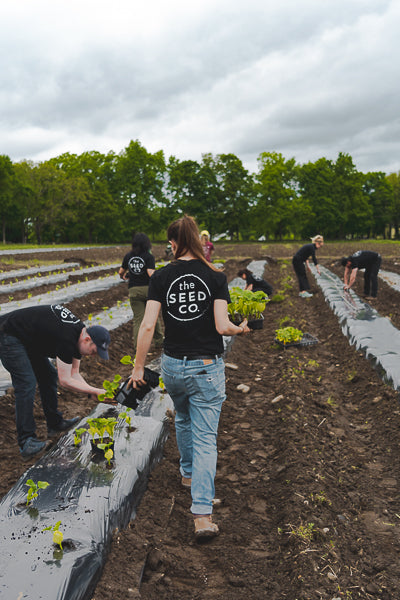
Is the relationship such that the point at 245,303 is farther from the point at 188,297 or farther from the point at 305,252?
the point at 188,297

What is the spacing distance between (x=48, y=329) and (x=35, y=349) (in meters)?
0.32

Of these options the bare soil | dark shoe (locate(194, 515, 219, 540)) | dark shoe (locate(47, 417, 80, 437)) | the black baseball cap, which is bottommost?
the bare soil

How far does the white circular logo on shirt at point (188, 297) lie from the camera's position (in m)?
2.56

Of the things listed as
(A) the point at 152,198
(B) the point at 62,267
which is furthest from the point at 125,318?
(A) the point at 152,198

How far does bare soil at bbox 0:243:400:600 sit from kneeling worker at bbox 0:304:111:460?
1.10 ft

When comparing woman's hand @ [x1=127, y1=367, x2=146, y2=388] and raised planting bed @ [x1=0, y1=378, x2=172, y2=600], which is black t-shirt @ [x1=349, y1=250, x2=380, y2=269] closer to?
raised planting bed @ [x1=0, y1=378, x2=172, y2=600]

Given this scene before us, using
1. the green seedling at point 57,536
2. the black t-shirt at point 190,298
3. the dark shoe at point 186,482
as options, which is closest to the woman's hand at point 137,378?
the black t-shirt at point 190,298

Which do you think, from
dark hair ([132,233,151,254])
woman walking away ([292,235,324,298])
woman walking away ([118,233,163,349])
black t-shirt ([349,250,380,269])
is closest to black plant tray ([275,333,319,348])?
woman walking away ([118,233,163,349])

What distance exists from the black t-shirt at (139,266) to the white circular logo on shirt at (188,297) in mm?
3234

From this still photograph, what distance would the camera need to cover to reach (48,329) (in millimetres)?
3312

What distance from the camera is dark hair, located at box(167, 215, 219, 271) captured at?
2.60 meters

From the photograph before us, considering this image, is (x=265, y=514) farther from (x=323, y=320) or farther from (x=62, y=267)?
(x=62, y=267)

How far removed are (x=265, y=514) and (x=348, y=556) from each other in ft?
2.15

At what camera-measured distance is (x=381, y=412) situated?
4.55 metres
